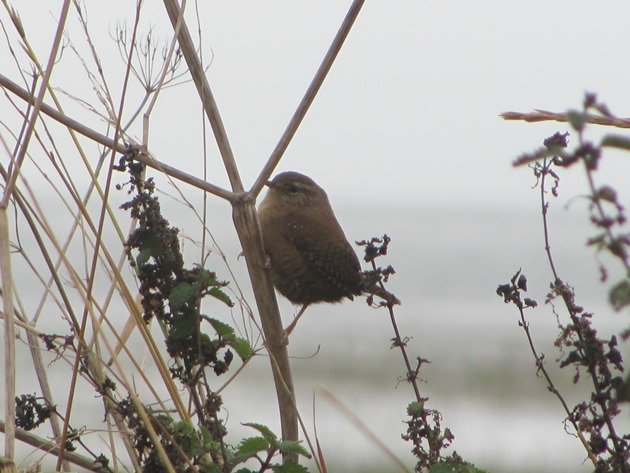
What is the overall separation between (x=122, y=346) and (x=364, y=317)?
15546 millimetres

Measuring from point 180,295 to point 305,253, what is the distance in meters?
2.35

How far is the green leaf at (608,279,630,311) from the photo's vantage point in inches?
34.4

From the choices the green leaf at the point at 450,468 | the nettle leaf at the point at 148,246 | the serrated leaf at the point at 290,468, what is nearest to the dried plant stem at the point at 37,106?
the nettle leaf at the point at 148,246

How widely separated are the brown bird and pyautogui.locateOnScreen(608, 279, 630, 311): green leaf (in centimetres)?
325

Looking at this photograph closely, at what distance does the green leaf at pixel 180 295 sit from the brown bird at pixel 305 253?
224cm

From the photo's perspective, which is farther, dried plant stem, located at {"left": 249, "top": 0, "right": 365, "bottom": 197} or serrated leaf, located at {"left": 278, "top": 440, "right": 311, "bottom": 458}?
dried plant stem, located at {"left": 249, "top": 0, "right": 365, "bottom": 197}

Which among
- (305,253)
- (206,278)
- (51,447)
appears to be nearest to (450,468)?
(206,278)

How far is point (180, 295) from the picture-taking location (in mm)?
1849

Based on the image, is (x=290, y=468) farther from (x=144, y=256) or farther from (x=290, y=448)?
(x=144, y=256)

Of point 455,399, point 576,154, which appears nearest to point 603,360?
point 576,154

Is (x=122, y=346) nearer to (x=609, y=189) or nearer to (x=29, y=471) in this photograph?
Result: (x=29, y=471)

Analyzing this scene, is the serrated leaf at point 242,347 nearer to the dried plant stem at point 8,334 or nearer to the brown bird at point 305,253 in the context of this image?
the dried plant stem at point 8,334

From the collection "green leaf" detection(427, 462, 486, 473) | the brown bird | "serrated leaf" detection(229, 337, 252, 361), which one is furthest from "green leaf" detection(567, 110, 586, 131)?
the brown bird

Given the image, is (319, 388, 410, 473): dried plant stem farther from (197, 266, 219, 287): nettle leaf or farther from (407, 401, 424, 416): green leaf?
(197, 266, 219, 287): nettle leaf
